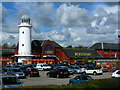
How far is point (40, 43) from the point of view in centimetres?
7894

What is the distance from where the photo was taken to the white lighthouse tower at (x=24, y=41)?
71688 millimetres

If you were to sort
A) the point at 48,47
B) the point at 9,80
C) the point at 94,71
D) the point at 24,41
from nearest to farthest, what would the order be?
the point at 9,80, the point at 94,71, the point at 24,41, the point at 48,47

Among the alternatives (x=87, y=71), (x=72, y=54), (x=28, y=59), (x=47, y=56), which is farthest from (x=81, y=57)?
(x=87, y=71)

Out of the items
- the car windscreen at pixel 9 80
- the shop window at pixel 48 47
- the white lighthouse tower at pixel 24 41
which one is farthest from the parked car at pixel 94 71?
the shop window at pixel 48 47

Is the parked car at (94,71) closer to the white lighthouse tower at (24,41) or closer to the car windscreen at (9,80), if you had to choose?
the car windscreen at (9,80)

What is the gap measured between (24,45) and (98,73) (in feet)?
126

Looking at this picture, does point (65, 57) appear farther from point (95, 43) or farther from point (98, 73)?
point (98, 73)

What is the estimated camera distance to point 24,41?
2822 inches

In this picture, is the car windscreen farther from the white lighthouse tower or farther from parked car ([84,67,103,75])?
the white lighthouse tower

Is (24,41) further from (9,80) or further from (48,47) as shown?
(9,80)

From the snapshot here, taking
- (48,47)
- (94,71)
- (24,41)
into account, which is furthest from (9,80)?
(48,47)

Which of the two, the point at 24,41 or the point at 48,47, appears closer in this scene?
the point at 24,41

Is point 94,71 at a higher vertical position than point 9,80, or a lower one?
lower

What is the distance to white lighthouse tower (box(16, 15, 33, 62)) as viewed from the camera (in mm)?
71688
